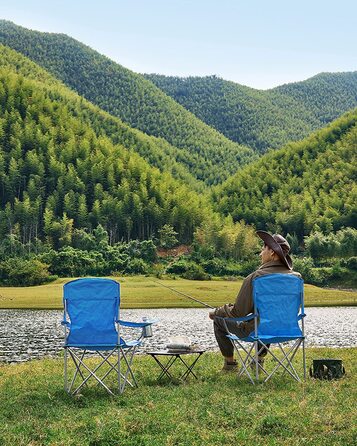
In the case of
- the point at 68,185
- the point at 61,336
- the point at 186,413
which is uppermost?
the point at 68,185

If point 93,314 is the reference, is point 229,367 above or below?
below

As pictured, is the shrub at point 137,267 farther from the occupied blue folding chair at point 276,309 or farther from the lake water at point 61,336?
the occupied blue folding chair at point 276,309

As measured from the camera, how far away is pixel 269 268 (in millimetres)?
10977

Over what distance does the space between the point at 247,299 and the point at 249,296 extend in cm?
6

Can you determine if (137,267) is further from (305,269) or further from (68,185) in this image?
(68,185)

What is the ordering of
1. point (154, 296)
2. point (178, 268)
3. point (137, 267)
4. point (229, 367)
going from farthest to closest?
point (137, 267)
point (178, 268)
point (154, 296)
point (229, 367)

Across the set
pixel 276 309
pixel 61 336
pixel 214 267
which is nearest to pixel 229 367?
pixel 276 309

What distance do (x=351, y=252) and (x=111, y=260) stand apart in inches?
1224

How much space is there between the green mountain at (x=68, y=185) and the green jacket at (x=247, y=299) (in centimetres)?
8093

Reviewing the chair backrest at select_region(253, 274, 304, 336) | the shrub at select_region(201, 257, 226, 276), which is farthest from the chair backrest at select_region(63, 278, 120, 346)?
the shrub at select_region(201, 257, 226, 276)

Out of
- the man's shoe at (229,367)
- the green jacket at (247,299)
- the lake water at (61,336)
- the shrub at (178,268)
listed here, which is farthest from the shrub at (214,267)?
the green jacket at (247,299)

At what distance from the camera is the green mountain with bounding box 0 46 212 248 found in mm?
96750

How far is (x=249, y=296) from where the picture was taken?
10.6m

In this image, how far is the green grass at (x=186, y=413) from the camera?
677 cm
